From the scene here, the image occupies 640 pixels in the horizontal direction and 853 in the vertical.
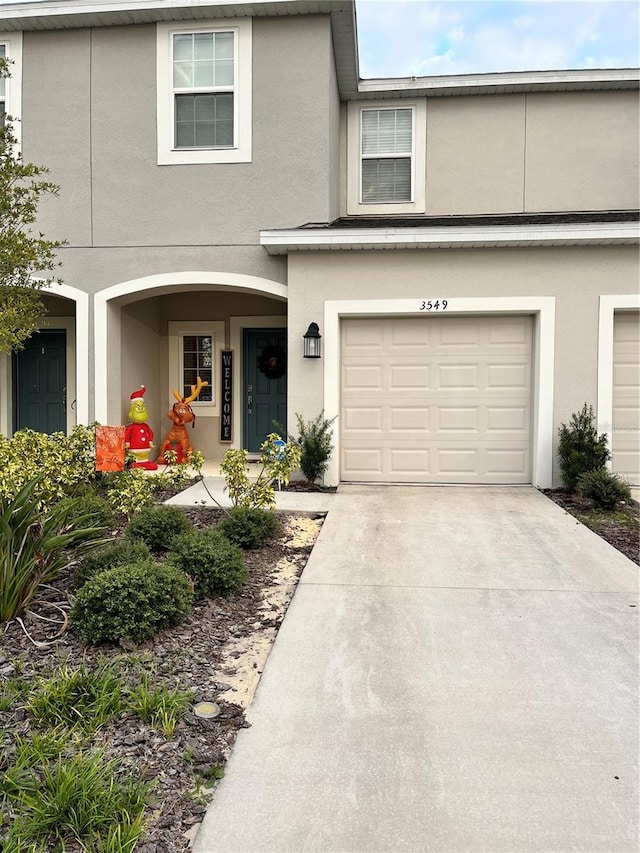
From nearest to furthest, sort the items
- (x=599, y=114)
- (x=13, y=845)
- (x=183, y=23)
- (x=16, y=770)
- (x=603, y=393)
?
(x=13, y=845) → (x=16, y=770) → (x=603, y=393) → (x=183, y=23) → (x=599, y=114)

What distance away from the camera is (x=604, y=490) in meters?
6.80

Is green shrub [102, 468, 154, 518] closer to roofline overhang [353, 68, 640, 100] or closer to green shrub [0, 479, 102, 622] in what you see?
green shrub [0, 479, 102, 622]

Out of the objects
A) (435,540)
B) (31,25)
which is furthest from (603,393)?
(31,25)

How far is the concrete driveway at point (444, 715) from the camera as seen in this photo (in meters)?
2.12

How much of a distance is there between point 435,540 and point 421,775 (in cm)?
337

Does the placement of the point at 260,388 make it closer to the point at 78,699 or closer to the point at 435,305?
the point at 435,305

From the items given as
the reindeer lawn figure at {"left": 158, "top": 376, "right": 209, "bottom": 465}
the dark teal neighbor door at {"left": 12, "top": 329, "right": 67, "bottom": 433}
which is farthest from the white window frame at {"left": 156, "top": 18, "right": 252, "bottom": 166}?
the dark teal neighbor door at {"left": 12, "top": 329, "right": 67, "bottom": 433}

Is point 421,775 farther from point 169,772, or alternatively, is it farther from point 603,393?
point 603,393

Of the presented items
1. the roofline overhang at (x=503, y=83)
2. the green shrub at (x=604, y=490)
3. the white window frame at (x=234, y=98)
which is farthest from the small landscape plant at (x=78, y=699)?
the roofline overhang at (x=503, y=83)

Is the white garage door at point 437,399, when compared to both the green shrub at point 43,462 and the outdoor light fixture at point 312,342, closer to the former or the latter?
the outdoor light fixture at point 312,342

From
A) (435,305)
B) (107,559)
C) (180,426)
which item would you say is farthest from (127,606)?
(180,426)

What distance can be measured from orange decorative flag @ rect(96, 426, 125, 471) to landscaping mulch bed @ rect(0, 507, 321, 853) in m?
2.02

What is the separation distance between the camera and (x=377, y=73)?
32.8ft

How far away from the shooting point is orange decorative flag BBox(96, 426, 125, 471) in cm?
623
